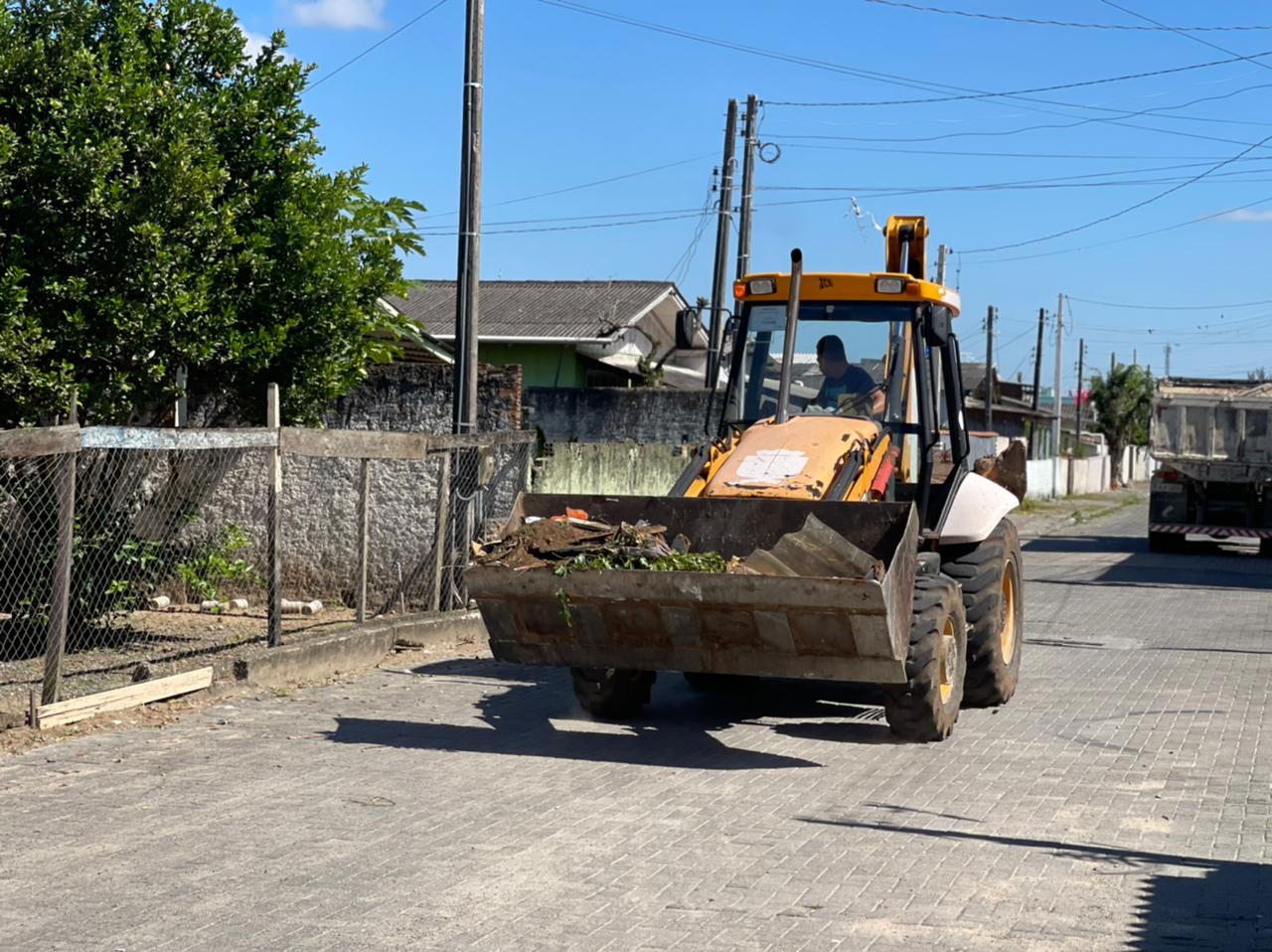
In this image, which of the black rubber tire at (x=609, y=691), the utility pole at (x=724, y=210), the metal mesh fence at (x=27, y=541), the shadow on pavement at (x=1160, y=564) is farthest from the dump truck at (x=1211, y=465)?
the metal mesh fence at (x=27, y=541)

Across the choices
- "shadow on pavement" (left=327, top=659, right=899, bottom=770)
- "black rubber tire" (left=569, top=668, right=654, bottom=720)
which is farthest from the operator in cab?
"black rubber tire" (left=569, top=668, right=654, bottom=720)

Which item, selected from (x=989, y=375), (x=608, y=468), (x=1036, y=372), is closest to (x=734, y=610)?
(x=608, y=468)

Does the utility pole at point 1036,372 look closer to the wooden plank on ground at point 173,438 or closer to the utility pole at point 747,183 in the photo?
the utility pole at point 747,183

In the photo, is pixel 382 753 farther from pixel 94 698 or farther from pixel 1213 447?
pixel 1213 447

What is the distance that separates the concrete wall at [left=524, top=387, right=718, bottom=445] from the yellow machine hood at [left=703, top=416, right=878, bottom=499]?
1290cm

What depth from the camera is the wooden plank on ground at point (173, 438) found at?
392 inches

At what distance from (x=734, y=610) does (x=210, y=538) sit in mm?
7858

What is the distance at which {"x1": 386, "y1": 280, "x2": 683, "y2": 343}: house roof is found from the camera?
32875 mm

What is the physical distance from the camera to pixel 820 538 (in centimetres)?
888

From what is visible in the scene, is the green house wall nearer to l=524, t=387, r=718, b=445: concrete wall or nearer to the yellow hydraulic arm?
l=524, t=387, r=718, b=445: concrete wall

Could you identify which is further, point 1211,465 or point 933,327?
point 1211,465

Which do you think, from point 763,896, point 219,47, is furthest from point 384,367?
point 763,896

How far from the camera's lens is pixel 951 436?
11586mm

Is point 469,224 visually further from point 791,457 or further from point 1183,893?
point 1183,893
